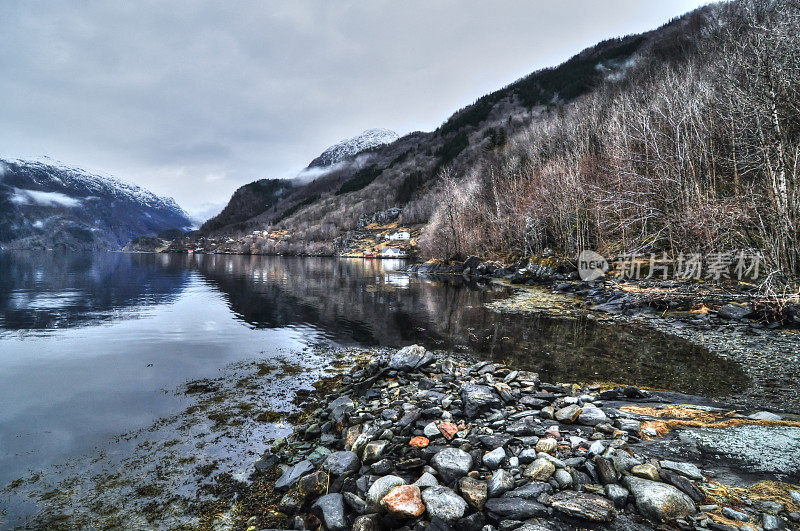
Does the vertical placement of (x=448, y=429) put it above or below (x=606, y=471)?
below

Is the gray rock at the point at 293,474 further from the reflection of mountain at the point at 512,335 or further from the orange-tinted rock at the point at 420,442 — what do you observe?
the reflection of mountain at the point at 512,335

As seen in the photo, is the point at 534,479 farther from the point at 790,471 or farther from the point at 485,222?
the point at 485,222

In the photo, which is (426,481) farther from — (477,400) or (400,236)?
(400,236)

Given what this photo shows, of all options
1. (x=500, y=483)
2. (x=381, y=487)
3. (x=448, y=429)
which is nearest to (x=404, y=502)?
(x=381, y=487)

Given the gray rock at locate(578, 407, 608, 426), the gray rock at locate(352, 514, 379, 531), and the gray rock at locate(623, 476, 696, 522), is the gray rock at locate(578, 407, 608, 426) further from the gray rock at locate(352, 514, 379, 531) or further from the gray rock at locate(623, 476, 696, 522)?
the gray rock at locate(352, 514, 379, 531)

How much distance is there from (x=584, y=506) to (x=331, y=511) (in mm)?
3665

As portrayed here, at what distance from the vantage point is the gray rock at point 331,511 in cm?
499

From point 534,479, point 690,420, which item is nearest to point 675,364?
point 690,420

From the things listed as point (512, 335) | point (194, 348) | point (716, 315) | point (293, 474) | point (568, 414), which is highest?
point (568, 414)

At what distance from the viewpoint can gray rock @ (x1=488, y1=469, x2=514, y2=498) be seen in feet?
15.6

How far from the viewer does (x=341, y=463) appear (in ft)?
21.2

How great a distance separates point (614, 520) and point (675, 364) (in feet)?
39.8

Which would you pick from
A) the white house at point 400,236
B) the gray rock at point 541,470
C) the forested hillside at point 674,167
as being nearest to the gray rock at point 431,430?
the gray rock at point 541,470

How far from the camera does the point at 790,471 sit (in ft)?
16.0
